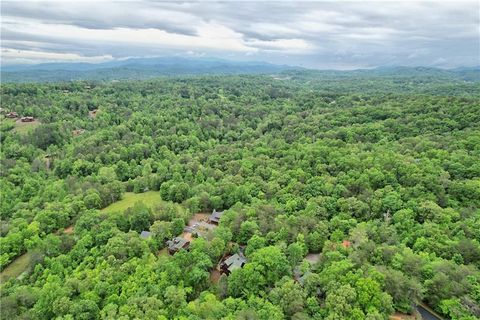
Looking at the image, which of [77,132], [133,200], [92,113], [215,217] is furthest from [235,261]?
[92,113]

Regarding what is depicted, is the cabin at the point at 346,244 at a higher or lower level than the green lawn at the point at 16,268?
higher

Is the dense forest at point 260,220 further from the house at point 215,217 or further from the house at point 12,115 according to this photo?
the house at point 12,115

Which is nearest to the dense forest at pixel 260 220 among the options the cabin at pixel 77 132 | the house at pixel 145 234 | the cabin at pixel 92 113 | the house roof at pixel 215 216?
the house at pixel 145 234

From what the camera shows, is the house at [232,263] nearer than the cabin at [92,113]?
Yes

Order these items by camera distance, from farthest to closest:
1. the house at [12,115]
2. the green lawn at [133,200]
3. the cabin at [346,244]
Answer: the house at [12,115] → the green lawn at [133,200] → the cabin at [346,244]

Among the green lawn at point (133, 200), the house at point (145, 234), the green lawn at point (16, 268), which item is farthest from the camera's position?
the green lawn at point (133, 200)

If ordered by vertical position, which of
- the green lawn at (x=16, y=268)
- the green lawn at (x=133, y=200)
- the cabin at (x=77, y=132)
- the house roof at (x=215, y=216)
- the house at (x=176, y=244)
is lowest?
the green lawn at (x=16, y=268)

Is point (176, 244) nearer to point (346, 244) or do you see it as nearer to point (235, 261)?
point (235, 261)
